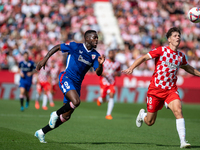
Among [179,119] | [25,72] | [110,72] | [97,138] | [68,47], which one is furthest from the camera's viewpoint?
[25,72]

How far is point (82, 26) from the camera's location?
98.5 ft

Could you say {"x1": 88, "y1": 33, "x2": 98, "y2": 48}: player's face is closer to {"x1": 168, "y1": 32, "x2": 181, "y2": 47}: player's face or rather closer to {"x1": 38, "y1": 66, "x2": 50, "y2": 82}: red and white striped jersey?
{"x1": 168, "y1": 32, "x2": 181, "y2": 47}: player's face

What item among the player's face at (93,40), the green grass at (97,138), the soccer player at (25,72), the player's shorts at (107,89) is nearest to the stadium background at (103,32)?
the soccer player at (25,72)

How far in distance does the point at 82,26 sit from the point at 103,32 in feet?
8.00

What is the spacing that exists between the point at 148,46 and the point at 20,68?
14.7 m

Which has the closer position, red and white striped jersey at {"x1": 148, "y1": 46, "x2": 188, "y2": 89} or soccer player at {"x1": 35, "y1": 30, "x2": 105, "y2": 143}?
soccer player at {"x1": 35, "y1": 30, "x2": 105, "y2": 143}

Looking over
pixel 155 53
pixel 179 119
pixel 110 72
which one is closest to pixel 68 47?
pixel 155 53

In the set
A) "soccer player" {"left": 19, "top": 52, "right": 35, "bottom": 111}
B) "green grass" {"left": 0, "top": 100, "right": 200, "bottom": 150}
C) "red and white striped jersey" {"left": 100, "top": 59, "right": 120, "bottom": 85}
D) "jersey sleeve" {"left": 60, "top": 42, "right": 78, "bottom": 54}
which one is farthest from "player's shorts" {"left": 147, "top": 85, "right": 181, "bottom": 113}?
"soccer player" {"left": 19, "top": 52, "right": 35, "bottom": 111}

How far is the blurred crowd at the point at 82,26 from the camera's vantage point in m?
26.3

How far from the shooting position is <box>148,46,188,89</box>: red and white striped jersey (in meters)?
8.01

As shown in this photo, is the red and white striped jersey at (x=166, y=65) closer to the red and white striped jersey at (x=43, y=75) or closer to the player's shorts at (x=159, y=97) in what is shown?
the player's shorts at (x=159, y=97)

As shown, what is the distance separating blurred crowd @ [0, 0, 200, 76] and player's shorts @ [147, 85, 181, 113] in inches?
676

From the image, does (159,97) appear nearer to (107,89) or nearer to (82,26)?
(107,89)

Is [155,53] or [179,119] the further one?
[155,53]
